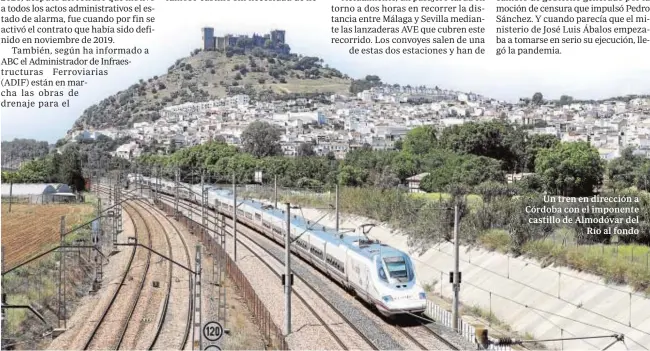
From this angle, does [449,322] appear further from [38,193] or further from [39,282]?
[38,193]

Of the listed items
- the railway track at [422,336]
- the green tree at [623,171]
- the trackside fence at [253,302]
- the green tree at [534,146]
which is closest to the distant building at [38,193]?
Answer: the trackside fence at [253,302]

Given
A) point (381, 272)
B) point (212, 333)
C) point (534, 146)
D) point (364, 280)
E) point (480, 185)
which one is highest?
point (534, 146)

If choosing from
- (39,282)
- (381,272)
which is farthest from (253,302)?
(39,282)

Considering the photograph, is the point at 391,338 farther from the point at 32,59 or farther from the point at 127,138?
the point at 127,138

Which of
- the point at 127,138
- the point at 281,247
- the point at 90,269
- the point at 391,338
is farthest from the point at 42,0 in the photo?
the point at 127,138

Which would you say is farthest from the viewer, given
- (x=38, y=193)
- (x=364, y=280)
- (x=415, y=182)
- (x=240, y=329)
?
(x=38, y=193)

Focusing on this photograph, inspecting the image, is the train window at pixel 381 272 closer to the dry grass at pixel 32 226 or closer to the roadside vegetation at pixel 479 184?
the roadside vegetation at pixel 479 184

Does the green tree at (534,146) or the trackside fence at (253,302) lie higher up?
the green tree at (534,146)
